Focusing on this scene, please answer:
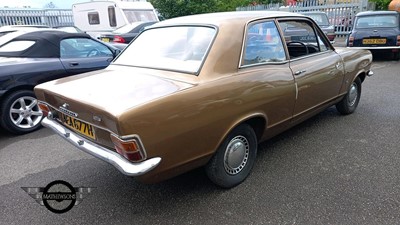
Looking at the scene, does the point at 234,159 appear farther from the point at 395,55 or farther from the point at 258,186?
the point at 395,55

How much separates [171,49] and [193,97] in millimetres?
881

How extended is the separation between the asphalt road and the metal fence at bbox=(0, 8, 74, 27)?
50.0ft

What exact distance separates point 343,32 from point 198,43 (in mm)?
14603

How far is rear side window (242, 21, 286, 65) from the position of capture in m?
3.02

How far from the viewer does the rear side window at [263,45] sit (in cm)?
302

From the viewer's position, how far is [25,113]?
463cm

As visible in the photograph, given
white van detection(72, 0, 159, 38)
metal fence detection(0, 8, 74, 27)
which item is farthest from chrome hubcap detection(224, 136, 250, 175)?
metal fence detection(0, 8, 74, 27)

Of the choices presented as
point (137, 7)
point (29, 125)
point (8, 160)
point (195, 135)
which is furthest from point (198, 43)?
point (137, 7)

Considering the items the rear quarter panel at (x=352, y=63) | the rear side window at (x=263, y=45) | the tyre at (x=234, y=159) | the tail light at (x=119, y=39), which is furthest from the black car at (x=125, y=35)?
the tyre at (x=234, y=159)

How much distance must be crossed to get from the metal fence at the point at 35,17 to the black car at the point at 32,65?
544 inches

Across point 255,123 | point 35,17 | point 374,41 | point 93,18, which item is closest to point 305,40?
point 255,123

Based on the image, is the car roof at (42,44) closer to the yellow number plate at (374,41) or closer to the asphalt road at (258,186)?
the asphalt road at (258,186)

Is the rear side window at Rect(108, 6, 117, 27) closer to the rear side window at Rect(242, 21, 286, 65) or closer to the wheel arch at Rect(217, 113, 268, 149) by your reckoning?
the rear side window at Rect(242, 21, 286, 65)

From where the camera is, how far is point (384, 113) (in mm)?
4887
